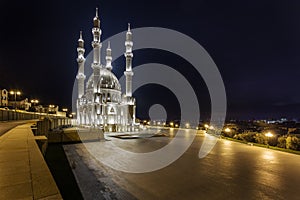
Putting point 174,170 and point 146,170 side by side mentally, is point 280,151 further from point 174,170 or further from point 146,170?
point 146,170

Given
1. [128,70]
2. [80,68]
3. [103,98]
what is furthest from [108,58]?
[103,98]

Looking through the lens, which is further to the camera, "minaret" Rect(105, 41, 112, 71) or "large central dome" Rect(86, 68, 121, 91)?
"minaret" Rect(105, 41, 112, 71)

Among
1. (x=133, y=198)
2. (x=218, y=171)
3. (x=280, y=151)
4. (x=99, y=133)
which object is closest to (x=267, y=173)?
(x=218, y=171)

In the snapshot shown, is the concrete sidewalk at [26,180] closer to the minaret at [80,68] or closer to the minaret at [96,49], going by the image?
the minaret at [96,49]

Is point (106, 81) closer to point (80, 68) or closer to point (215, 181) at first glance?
point (80, 68)

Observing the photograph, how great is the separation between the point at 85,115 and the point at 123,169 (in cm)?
4295

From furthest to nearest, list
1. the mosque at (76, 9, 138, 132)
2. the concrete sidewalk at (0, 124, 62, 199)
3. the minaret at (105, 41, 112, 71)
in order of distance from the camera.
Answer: the minaret at (105, 41, 112, 71) < the mosque at (76, 9, 138, 132) < the concrete sidewalk at (0, 124, 62, 199)

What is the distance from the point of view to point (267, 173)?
30.4ft

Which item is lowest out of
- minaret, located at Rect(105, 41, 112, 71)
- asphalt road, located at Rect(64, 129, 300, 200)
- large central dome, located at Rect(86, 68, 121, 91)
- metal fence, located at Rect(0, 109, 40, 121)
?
asphalt road, located at Rect(64, 129, 300, 200)

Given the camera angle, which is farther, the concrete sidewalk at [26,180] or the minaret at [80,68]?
the minaret at [80,68]

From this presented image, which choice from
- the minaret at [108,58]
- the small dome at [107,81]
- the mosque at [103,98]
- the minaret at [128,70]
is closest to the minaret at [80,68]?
the mosque at [103,98]

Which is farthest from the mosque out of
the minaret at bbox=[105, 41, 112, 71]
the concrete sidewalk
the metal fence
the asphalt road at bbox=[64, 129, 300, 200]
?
the concrete sidewalk

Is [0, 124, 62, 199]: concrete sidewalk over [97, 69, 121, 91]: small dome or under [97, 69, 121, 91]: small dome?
under

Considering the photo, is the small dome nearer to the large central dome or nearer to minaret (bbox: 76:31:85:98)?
the large central dome
